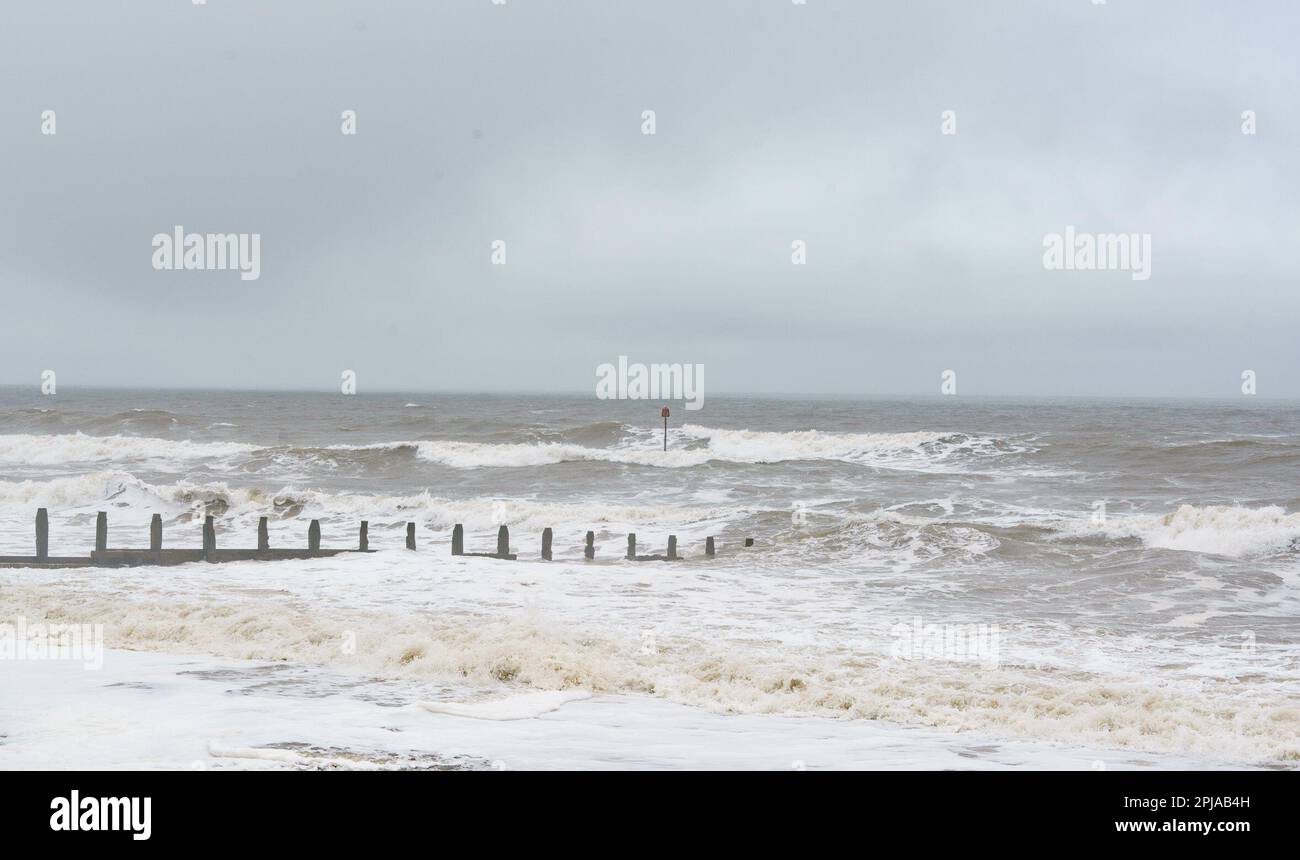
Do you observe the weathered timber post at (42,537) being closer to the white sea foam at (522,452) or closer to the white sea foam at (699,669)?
the white sea foam at (699,669)

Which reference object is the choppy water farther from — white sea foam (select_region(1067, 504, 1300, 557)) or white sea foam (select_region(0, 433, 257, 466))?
white sea foam (select_region(0, 433, 257, 466))

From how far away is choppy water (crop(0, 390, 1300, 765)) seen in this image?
385 inches

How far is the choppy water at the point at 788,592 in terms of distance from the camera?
9.79 metres

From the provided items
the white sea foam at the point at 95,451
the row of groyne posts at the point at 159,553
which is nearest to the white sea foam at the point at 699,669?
the row of groyne posts at the point at 159,553

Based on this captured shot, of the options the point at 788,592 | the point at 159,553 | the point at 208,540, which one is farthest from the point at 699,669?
the point at 159,553

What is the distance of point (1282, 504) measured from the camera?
3025cm

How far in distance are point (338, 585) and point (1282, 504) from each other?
28259mm

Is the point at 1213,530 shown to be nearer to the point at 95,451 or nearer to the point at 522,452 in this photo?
the point at 522,452
